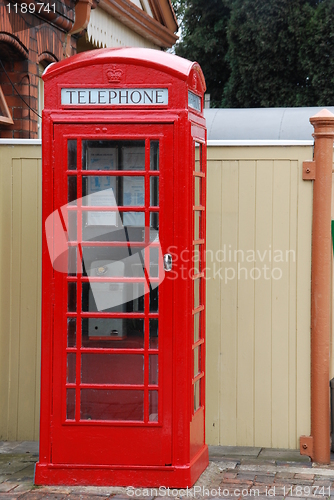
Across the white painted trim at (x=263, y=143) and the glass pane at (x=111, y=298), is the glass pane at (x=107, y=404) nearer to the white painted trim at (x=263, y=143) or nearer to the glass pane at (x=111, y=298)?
the glass pane at (x=111, y=298)

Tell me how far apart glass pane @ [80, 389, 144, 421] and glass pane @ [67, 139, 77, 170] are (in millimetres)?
1381

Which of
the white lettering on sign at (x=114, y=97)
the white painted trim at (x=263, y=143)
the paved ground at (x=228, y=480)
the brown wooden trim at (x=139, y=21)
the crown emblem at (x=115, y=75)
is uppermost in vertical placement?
the brown wooden trim at (x=139, y=21)

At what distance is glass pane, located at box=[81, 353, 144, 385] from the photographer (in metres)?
4.26

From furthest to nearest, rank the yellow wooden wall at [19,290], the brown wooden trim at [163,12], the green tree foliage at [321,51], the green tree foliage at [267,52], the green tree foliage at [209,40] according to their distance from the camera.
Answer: the green tree foliage at [209,40]
the green tree foliage at [267,52]
the green tree foliage at [321,51]
the brown wooden trim at [163,12]
the yellow wooden wall at [19,290]

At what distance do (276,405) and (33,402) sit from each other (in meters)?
1.78

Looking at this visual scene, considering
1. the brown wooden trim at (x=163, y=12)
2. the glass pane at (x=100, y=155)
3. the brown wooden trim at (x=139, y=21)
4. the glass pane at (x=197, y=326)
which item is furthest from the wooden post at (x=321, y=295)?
the brown wooden trim at (x=163, y=12)

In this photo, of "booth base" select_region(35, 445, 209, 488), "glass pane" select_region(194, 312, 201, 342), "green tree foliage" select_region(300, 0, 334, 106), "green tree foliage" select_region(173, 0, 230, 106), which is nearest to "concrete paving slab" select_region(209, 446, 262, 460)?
"booth base" select_region(35, 445, 209, 488)

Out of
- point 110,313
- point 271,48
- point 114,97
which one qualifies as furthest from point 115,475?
point 271,48

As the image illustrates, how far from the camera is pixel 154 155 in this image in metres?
4.14

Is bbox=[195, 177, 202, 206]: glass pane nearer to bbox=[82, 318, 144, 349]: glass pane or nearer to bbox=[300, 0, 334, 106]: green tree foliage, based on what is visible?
bbox=[82, 318, 144, 349]: glass pane

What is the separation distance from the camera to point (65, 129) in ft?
13.7

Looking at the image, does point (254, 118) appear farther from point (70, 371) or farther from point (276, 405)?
point (70, 371)

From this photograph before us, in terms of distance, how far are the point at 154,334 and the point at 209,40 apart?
19.4m

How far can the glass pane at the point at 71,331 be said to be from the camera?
14.0 feet
